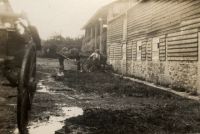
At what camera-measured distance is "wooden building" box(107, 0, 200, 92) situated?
43.9 ft

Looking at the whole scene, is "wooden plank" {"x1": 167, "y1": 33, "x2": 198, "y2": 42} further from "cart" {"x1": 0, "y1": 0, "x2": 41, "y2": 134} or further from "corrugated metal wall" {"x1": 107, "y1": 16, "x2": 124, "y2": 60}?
"corrugated metal wall" {"x1": 107, "y1": 16, "x2": 124, "y2": 60}

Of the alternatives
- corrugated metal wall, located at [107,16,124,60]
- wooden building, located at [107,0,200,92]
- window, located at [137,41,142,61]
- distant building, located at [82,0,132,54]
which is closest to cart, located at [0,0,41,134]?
wooden building, located at [107,0,200,92]

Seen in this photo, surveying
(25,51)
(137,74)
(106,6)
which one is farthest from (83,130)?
(106,6)

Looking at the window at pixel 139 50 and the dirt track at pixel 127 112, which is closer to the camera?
the dirt track at pixel 127 112

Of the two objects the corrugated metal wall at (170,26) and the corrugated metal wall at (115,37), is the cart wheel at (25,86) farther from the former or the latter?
the corrugated metal wall at (115,37)

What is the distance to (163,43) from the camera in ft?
54.6

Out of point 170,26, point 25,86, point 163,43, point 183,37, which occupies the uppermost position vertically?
point 170,26

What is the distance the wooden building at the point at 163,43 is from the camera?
13391mm

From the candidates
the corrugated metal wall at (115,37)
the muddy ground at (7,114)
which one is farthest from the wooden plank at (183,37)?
the corrugated metal wall at (115,37)

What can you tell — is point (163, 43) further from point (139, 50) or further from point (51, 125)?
point (51, 125)

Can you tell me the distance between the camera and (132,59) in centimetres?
2303

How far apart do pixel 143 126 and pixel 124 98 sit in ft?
15.1

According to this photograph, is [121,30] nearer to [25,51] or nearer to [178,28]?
[178,28]

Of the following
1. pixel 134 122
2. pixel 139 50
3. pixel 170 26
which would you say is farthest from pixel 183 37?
pixel 134 122
